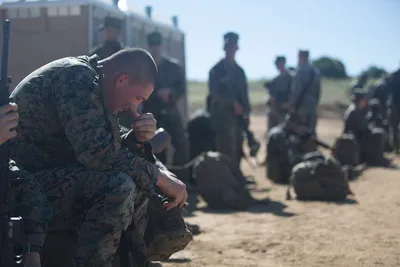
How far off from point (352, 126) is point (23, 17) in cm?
678

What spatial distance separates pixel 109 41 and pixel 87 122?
12.2 feet

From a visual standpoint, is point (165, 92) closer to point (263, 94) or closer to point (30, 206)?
point (30, 206)

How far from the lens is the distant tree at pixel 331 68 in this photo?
5519cm

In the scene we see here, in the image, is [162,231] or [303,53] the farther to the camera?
[303,53]

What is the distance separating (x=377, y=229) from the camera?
5832 mm

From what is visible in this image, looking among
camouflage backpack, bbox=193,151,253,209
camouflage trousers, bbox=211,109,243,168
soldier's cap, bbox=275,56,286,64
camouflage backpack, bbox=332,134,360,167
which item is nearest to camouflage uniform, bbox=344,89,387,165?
camouflage backpack, bbox=332,134,360,167

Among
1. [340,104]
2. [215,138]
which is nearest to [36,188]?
[215,138]

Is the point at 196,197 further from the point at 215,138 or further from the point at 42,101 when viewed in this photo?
the point at 42,101

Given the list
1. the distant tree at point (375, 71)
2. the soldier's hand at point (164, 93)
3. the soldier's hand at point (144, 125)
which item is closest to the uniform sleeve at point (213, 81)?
the soldier's hand at point (164, 93)

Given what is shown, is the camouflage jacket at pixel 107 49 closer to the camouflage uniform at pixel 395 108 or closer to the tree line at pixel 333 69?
the camouflage uniform at pixel 395 108

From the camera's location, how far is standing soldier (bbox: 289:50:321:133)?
1108 centimetres

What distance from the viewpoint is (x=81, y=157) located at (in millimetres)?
3273

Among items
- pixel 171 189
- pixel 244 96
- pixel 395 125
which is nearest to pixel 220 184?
pixel 244 96

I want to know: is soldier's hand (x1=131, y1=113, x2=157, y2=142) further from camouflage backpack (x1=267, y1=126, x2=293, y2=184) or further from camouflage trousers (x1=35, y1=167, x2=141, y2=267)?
camouflage backpack (x1=267, y1=126, x2=293, y2=184)
